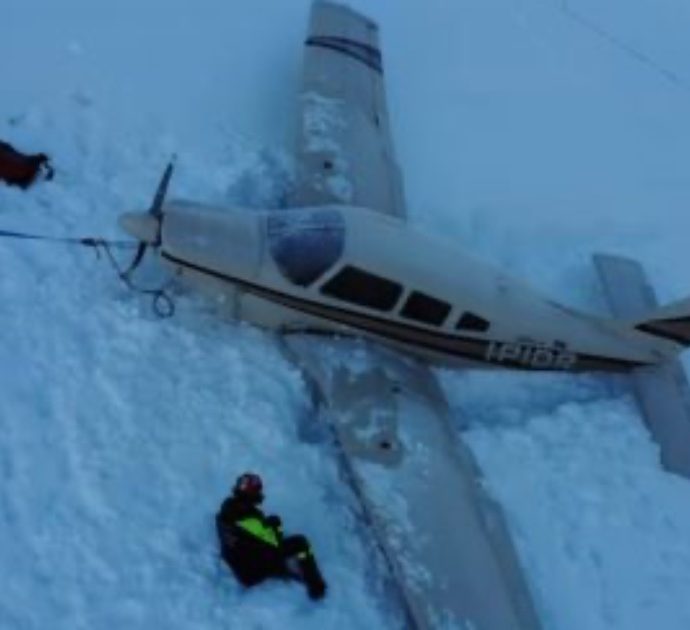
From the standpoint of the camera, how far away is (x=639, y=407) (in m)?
11.9

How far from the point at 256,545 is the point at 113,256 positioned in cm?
359

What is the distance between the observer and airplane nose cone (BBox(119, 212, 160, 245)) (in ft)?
35.1

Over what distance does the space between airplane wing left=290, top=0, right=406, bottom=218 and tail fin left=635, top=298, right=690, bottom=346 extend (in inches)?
111

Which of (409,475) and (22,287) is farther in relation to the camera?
(22,287)

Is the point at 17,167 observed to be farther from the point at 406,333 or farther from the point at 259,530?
the point at 259,530

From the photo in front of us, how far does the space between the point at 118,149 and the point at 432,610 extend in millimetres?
6238

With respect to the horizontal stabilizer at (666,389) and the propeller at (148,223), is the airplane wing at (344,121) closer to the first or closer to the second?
the propeller at (148,223)

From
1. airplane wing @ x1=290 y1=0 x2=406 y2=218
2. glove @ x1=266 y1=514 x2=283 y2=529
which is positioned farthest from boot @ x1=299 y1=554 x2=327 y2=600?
airplane wing @ x1=290 y1=0 x2=406 y2=218

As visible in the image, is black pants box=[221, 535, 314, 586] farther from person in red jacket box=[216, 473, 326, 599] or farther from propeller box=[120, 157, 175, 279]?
propeller box=[120, 157, 175, 279]

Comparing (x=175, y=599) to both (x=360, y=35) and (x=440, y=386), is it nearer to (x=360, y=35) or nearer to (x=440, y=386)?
(x=440, y=386)

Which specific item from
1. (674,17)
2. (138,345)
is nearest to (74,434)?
(138,345)

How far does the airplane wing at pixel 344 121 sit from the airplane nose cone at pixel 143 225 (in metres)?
1.98

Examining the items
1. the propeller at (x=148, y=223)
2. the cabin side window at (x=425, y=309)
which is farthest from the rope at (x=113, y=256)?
the cabin side window at (x=425, y=309)

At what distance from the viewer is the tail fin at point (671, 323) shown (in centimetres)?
1170
